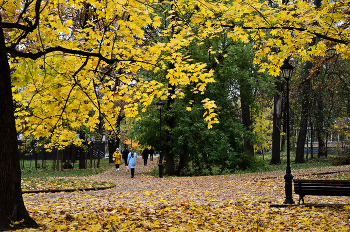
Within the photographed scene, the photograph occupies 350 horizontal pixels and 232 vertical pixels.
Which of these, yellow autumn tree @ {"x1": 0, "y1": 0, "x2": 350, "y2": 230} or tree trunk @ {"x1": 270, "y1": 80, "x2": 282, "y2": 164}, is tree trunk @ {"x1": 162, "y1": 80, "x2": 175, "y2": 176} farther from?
yellow autumn tree @ {"x1": 0, "y1": 0, "x2": 350, "y2": 230}

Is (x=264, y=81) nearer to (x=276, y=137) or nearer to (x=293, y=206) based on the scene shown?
(x=276, y=137)

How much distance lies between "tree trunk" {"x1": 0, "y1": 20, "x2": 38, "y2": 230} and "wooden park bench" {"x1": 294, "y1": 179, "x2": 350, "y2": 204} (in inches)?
250

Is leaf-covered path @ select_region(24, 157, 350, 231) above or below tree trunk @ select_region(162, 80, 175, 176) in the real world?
below

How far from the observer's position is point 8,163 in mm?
6004

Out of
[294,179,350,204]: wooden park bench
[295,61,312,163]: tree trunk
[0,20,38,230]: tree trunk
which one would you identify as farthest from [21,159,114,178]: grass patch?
[295,61,312,163]: tree trunk

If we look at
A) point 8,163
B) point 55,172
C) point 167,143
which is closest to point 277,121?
point 167,143

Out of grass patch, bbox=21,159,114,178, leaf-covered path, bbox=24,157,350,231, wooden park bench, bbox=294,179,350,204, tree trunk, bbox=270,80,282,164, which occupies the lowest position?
grass patch, bbox=21,159,114,178

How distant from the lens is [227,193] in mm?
12352

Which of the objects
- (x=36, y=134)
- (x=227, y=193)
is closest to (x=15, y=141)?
(x=36, y=134)

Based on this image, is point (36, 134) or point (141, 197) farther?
point (141, 197)

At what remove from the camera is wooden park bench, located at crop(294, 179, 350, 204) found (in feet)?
27.0

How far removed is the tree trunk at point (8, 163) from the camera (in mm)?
5938

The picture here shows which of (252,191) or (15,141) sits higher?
(15,141)

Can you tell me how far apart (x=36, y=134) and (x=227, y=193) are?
24.7ft
